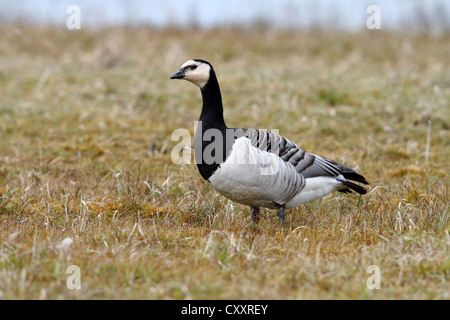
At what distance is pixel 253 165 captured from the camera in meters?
5.17

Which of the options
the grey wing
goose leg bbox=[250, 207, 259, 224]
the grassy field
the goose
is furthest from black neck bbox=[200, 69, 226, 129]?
goose leg bbox=[250, 207, 259, 224]

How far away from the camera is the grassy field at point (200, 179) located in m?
4.11

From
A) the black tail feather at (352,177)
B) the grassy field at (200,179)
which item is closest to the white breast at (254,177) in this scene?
the grassy field at (200,179)

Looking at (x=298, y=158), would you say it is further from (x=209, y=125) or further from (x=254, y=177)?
(x=209, y=125)

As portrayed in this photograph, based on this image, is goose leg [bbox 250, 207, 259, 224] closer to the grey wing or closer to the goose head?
the grey wing

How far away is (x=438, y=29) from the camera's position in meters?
19.3

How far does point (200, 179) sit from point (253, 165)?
1.77 meters

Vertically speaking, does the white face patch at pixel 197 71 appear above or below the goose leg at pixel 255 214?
above

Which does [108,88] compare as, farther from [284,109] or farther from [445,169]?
[445,169]

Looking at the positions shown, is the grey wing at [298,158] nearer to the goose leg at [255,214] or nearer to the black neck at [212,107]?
the black neck at [212,107]

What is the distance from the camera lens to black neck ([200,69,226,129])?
5.52m

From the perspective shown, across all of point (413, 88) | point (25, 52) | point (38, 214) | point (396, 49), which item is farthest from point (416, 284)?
point (25, 52)

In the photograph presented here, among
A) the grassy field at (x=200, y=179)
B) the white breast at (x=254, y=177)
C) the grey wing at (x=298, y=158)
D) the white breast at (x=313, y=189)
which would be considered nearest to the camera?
the grassy field at (x=200, y=179)
